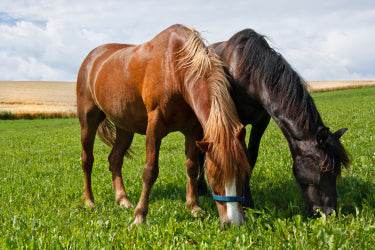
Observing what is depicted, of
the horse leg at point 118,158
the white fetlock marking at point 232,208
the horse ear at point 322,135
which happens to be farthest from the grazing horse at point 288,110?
the horse leg at point 118,158

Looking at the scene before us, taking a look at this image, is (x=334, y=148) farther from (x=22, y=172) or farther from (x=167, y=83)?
(x=22, y=172)

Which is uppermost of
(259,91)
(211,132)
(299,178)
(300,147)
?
(259,91)

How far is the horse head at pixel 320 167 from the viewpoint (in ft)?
11.6

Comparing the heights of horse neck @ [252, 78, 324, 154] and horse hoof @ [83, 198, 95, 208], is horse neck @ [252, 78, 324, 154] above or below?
above

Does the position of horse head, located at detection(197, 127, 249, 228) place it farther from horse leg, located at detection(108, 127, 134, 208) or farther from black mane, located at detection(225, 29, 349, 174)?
horse leg, located at detection(108, 127, 134, 208)

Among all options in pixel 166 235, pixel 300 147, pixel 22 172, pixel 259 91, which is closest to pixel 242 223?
pixel 166 235

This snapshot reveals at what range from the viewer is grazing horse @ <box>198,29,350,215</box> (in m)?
3.60

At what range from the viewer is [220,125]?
3.17 metres

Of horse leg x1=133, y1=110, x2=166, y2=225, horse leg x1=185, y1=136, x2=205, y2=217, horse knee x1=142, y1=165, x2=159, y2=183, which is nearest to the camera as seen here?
horse leg x1=133, y1=110, x2=166, y2=225

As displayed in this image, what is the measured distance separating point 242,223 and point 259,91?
1.69 meters

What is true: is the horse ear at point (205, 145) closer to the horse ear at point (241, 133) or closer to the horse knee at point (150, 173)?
the horse ear at point (241, 133)

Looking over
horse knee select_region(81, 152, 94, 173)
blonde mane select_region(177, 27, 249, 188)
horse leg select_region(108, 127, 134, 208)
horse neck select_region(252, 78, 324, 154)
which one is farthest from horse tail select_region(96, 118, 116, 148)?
horse neck select_region(252, 78, 324, 154)

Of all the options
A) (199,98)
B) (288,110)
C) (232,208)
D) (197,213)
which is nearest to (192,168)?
(197,213)

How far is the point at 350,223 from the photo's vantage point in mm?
3449
